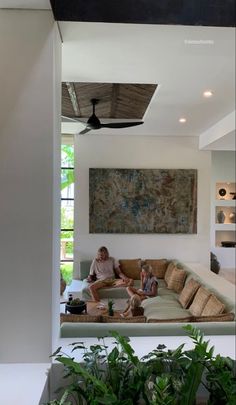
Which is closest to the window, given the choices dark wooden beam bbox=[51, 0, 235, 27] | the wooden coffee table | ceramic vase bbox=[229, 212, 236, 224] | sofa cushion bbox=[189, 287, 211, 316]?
the wooden coffee table

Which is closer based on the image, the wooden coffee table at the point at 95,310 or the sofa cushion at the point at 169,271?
the wooden coffee table at the point at 95,310

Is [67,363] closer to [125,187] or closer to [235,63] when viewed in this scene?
[235,63]

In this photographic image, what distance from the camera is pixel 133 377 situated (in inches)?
68.5

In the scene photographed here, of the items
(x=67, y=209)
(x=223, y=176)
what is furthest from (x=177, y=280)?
(x=223, y=176)

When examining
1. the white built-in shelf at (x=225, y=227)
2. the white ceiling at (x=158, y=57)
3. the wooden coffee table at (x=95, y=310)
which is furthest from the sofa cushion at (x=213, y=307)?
the white built-in shelf at (x=225, y=227)

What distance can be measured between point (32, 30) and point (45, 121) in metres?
0.53

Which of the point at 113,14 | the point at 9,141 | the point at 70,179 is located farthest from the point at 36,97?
the point at 70,179

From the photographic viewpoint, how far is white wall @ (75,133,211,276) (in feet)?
21.9

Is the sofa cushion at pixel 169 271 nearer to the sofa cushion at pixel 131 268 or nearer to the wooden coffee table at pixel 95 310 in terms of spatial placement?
the sofa cushion at pixel 131 268

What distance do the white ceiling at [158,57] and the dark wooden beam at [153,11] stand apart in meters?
0.05

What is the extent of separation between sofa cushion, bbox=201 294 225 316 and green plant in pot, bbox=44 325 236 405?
1717 mm

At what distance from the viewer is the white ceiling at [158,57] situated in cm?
223

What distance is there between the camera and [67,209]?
7.15 m

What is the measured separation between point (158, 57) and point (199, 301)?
9.44ft
